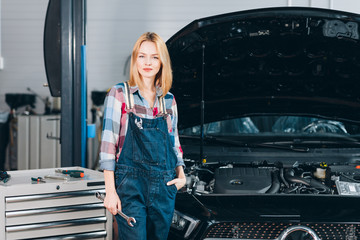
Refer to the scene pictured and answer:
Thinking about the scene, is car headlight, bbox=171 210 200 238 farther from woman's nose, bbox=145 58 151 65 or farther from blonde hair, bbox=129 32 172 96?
woman's nose, bbox=145 58 151 65

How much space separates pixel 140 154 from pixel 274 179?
0.70 metres

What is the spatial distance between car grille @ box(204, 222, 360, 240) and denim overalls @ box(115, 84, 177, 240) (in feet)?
0.64

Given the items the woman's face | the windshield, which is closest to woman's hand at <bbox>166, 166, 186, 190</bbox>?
the woman's face

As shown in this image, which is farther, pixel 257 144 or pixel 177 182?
pixel 257 144

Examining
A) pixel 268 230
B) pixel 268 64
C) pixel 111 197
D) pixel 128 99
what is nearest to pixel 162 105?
pixel 128 99

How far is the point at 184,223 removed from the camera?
143 centimetres

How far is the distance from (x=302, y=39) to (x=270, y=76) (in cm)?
31

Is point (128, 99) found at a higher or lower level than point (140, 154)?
higher

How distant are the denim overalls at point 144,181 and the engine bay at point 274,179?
239mm

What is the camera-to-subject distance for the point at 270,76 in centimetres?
211

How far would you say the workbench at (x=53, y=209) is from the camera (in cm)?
177

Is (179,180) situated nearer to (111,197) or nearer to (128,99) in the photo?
(111,197)

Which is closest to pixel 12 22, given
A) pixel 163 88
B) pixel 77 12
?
pixel 77 12

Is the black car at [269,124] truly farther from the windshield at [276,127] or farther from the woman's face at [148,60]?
the woman's face at [148,60]
